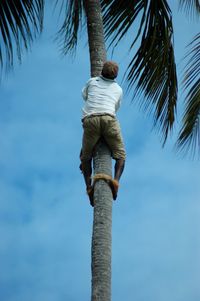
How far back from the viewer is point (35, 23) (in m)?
8.89

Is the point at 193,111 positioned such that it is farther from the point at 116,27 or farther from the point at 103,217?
the point at 103,217

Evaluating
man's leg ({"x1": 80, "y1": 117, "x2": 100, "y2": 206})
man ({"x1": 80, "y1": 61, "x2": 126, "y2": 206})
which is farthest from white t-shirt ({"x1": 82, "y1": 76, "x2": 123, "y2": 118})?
man's leg ({"x1": 80, "y1": 117, "x2": 100, "y2": 206})

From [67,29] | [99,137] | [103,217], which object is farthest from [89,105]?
[67,29]

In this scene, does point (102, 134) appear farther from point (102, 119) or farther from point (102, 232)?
point (102, 232)

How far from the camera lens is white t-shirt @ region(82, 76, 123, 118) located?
268 inches

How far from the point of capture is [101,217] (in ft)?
20.0

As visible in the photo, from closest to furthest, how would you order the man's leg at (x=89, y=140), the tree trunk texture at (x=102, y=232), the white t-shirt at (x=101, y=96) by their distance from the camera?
the tree trunk texture at (x=102, y=232) → the man's leg at (x=89, y=140) → the white t-shirt at (x=101, y=96)

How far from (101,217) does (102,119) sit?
42.0 inches

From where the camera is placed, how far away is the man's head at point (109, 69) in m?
6.86

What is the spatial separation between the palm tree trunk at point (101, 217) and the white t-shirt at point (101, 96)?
6.1 inches

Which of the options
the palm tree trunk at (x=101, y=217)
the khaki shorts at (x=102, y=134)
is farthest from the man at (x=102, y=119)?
the palm tree trunk at (x=101, y=217)

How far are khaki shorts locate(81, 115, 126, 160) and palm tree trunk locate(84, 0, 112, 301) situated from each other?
0.07 meters

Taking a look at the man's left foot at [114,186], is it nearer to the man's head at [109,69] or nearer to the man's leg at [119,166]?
the man's leg at [119,166]

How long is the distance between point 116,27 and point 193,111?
1.61 metres
